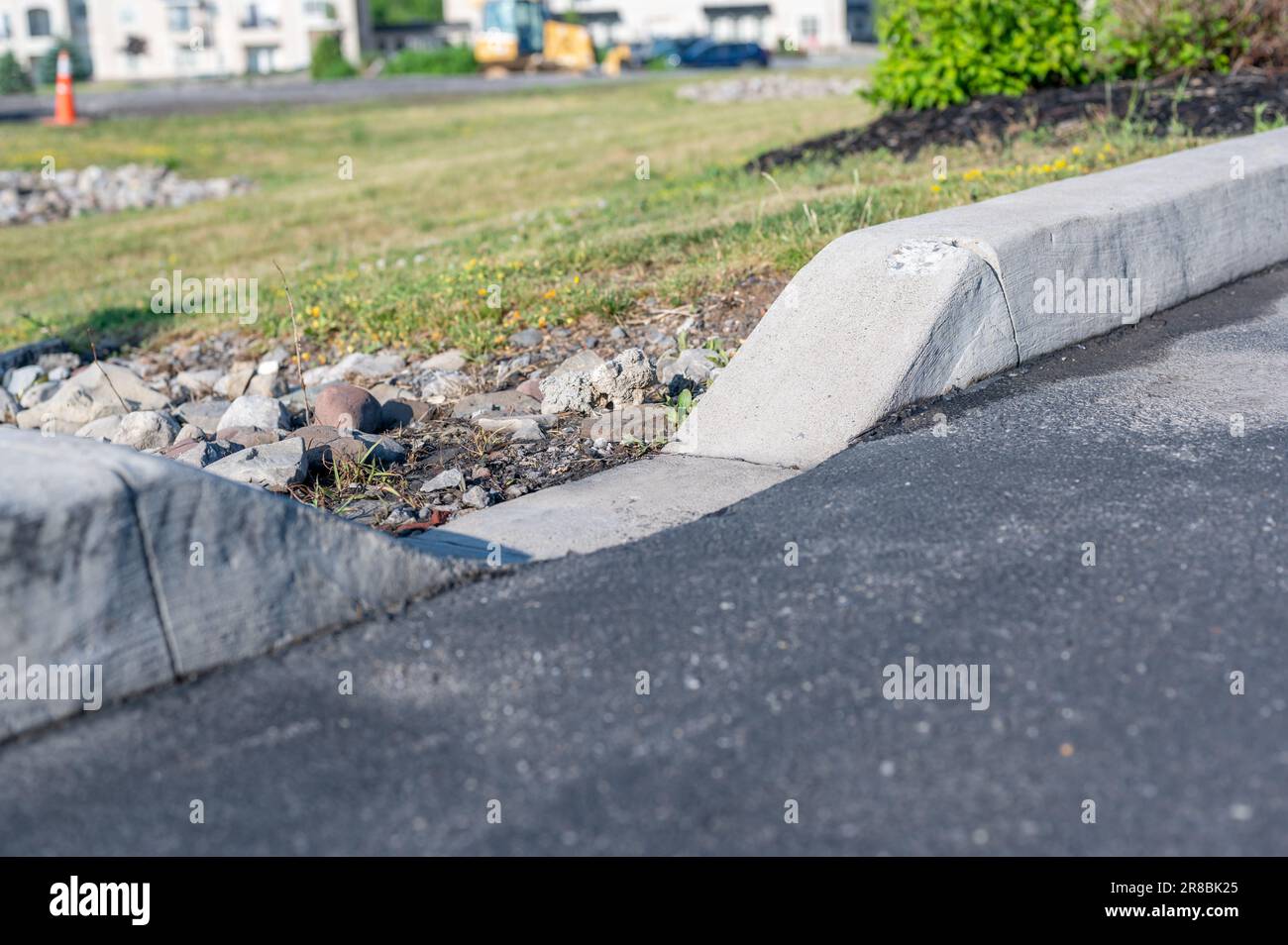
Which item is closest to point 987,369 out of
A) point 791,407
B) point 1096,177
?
point 791,407

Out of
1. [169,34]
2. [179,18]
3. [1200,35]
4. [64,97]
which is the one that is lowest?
Answer: [1200,35]

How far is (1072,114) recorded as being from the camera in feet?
30.2

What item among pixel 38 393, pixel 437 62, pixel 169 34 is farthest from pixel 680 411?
pixel 169 34

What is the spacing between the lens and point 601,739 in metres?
2.69

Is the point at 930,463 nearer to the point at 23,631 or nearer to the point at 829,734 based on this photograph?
the point at 829,734

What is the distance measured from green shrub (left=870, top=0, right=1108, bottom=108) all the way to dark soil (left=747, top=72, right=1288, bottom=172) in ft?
0.56

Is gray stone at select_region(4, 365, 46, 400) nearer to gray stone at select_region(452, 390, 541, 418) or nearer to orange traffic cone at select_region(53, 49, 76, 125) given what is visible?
gray stone at select_region(452, 390, 541, 418)

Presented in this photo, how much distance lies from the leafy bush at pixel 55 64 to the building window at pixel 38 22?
104 inches

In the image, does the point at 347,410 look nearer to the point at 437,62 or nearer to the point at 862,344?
the point at 862,344

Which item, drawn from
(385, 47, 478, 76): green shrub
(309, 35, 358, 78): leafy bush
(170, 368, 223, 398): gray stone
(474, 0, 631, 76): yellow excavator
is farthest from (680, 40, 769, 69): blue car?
(170, 368, 223, 398): gray stone

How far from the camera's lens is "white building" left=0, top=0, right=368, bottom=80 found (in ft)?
223

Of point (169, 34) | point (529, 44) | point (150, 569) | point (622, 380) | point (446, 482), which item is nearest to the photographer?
point (150, 569)

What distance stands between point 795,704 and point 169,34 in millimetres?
74869
